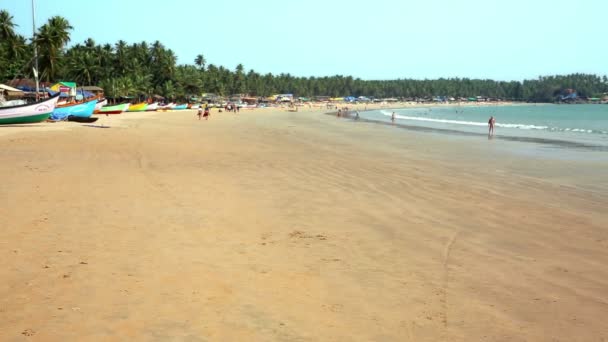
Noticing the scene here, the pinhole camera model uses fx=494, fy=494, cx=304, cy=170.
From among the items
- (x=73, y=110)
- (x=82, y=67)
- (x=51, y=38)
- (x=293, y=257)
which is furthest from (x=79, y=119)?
(x=82, y=67)

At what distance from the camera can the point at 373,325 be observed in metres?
4.45

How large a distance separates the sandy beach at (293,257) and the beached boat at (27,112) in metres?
18.4

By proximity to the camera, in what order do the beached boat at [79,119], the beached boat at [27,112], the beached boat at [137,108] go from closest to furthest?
the beached boat at [27,112], the beached boat at [79,119], the beached boat at [137,108]

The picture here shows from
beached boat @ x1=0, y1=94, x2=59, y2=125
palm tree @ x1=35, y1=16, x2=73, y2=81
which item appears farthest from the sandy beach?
palm tree @ x1=35, y1=16, x2=73, y2=81

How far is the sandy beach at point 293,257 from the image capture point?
4410 millimetres

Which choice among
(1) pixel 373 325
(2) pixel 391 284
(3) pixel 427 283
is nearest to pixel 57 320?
(1) pixel 373 325

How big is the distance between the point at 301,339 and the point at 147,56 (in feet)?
337

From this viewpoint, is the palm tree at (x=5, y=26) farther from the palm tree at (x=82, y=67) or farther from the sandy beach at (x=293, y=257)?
the sandy beach at (x=293, y=257)

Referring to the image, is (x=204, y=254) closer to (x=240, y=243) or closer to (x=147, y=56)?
(x=240, y=243)

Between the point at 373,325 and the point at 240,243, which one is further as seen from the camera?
the point at 240,243

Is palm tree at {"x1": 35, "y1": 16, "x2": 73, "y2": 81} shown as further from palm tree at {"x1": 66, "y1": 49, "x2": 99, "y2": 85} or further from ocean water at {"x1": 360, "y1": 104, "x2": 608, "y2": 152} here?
ocean water at {"x1": 360, "y1": 104, "x2": 608, "y2": 152}

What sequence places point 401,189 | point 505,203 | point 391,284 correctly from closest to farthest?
point 391,284, point 505,203, point 401,189

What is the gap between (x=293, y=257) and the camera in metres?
6.35

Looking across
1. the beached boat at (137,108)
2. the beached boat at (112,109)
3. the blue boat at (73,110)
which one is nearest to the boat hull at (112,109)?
the beached boat at (112,109)
